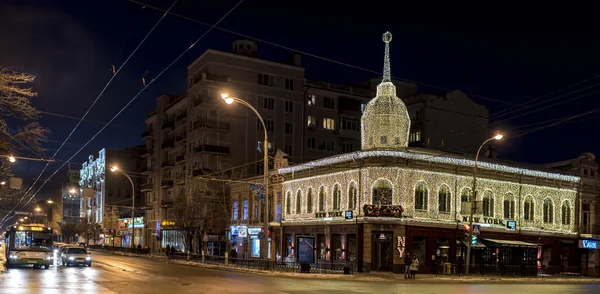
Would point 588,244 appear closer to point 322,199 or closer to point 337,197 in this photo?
point 337,197

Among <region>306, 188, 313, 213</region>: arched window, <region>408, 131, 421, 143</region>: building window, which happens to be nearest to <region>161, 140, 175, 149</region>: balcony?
<region>408, 131, 421, 143</region>: building window

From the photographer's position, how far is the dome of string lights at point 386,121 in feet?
147

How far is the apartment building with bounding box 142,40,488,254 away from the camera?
69.5m

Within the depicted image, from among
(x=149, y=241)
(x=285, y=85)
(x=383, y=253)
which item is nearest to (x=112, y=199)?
(x=149, y=241)

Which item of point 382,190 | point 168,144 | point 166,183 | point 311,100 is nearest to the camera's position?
point 382,190

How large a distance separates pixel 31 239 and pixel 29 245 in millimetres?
1202

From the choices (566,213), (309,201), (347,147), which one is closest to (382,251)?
(309,201)

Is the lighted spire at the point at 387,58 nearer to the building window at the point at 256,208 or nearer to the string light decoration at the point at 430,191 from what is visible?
the string light decoration at the point at 430,191

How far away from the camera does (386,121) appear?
146 ft

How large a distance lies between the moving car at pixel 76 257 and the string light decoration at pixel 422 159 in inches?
712

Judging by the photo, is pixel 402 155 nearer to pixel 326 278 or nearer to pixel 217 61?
pixel 326 278

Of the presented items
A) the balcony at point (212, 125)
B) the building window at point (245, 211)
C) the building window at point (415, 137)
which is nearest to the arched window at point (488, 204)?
the building window at point (245, 211)

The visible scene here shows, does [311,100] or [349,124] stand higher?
[311,100]

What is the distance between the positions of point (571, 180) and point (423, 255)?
1709cm
